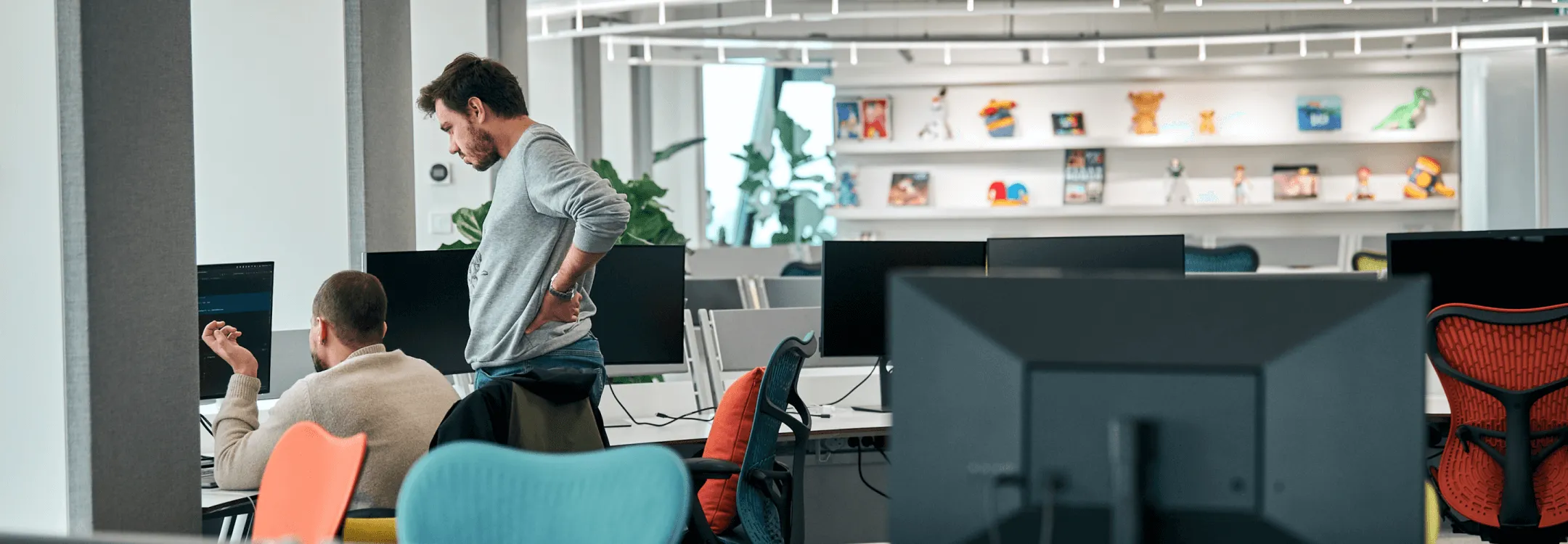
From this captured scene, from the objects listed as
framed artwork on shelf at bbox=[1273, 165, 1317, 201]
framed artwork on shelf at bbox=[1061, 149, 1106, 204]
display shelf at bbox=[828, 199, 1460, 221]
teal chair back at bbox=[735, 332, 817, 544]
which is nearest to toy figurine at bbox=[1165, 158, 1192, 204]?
display shelf at bbox=[828, 199, 1460, 221]

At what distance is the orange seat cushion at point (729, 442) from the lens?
2.90 metres

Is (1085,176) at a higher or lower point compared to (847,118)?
lower

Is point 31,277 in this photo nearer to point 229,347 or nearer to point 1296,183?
point 229,347

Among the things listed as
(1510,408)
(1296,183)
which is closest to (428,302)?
(1510,408)

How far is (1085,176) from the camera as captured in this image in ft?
29.3

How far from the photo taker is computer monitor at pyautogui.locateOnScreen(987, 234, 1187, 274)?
3605 mm

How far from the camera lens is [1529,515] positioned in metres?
3.17

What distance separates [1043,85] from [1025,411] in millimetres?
8075

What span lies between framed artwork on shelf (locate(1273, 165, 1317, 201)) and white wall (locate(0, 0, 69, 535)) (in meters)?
8.11

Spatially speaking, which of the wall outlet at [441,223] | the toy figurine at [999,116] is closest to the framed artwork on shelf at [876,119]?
the toy figurine at [999,116]

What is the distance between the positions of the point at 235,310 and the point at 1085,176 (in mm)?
6927

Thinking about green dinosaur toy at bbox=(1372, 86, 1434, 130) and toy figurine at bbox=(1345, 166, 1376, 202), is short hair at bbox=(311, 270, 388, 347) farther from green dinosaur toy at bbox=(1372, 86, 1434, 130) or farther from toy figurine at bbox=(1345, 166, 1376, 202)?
green dinosaur toy at bbox=(1372, 86, 1434, 130)

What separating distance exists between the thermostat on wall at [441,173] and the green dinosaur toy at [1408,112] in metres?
6.11

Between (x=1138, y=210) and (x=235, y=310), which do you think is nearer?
(x=235, y=310)
